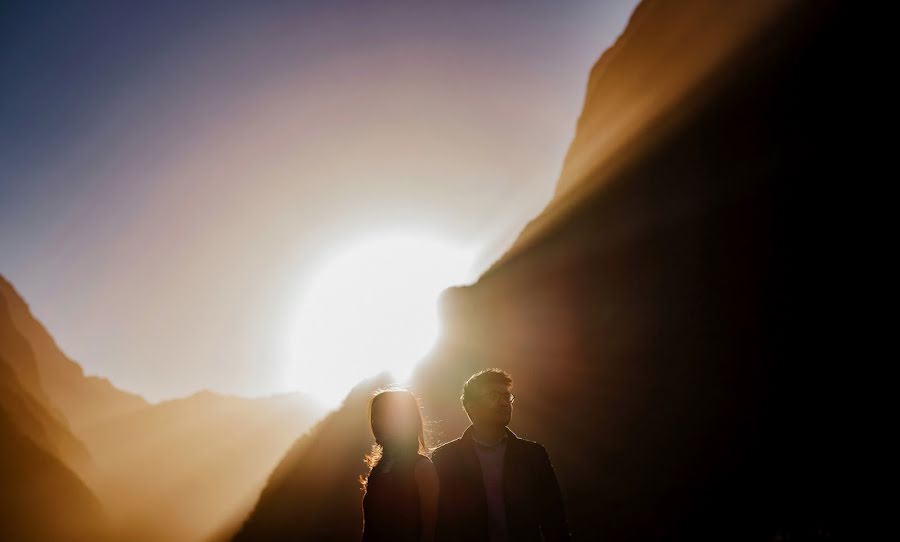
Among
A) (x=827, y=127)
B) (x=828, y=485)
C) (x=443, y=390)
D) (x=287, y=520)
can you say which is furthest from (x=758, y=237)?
(x=287, y=520)

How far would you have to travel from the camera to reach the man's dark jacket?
182 inches

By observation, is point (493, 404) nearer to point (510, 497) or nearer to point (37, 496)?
point (510, 497)

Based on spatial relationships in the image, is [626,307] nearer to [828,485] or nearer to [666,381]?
[666,381]

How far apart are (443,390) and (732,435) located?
1524cm

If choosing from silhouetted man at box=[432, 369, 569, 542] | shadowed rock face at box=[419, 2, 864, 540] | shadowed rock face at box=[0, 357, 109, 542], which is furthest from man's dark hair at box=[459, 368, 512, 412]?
shadowed rock face at box=[0, 357, 109, 542]

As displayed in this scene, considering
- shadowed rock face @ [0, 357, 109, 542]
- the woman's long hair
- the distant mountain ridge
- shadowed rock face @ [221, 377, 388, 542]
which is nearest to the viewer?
the woman's long hair

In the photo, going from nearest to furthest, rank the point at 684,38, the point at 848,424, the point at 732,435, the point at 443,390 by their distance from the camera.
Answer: the point at 848,424 → the point at 732,435 → the point at 443,390 → the point at 684,38

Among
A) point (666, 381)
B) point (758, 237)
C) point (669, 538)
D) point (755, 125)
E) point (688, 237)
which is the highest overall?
point (755, 125)

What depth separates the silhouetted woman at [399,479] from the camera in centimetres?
368

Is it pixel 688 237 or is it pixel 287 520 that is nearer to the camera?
pixel 688 237

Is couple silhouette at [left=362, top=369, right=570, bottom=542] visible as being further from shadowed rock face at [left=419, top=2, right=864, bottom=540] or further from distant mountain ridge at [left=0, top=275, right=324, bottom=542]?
distant mountain ridge at [left=0, top=275, right=324, bottom=542]

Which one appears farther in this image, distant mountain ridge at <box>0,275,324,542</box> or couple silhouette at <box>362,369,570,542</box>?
distant mountain ridge at <box>0,275,324,542</box>

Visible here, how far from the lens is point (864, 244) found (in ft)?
62.4

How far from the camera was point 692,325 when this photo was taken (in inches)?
892
